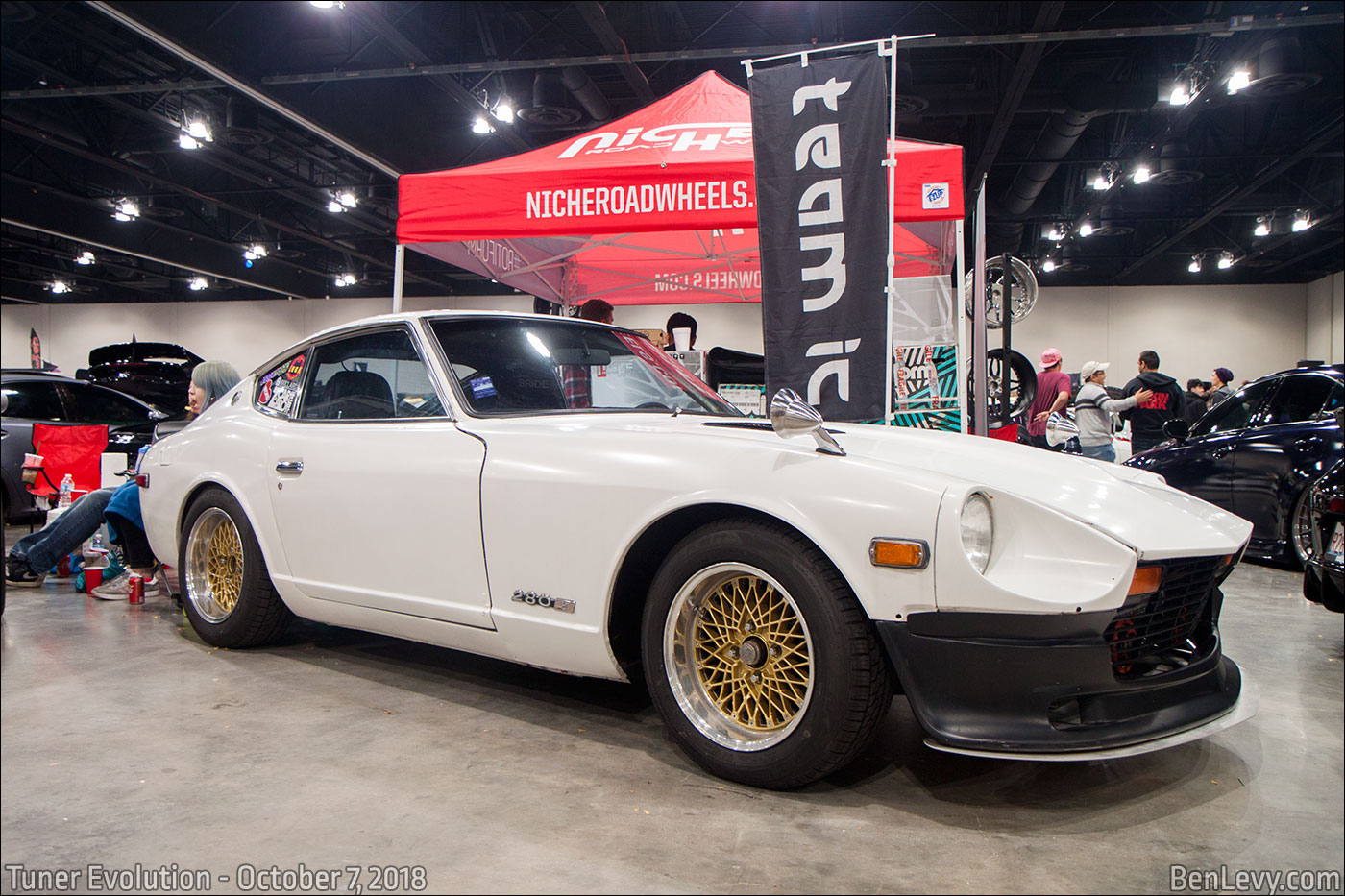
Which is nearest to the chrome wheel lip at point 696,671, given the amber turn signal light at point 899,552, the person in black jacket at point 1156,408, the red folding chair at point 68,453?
the amber turn signal light at point 899,552

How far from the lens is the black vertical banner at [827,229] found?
13.5ft

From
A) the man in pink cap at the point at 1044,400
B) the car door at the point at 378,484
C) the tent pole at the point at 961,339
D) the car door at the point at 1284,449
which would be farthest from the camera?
the man in pink cap at the point at 1044,400

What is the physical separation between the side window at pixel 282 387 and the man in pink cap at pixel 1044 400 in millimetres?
6970

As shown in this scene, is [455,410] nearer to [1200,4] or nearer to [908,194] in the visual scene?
[908,194]

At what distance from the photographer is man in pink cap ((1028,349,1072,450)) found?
340 inches

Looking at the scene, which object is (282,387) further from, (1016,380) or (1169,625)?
(1016,380)

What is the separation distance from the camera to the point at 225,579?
3.75 m

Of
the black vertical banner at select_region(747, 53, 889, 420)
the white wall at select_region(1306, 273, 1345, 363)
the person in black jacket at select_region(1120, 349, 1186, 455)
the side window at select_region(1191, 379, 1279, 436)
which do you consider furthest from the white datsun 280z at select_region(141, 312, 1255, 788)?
the white wall at select_region(1306, 273, 1345, 363)

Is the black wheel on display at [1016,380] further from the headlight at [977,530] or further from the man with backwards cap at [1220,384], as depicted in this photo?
the headlight at [977,530]

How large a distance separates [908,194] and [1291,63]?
6.73 meters

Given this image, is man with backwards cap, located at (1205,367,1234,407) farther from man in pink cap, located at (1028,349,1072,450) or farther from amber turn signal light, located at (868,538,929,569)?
amber turn signal light, located at (868,538,929,569)

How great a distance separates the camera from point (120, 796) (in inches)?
85.9

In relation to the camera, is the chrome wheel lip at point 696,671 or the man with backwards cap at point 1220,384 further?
the man with backwards cap at point 1220,384

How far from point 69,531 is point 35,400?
3242 millimetres
